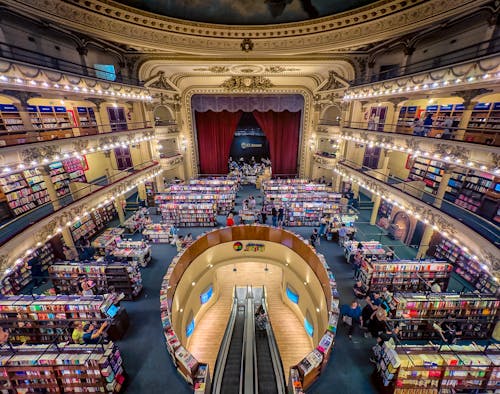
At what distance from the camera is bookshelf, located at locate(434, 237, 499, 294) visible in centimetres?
706

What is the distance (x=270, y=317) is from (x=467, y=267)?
796cm

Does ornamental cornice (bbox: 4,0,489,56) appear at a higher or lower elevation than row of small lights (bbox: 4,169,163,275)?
higher

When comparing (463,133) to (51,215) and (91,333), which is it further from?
(51,215)

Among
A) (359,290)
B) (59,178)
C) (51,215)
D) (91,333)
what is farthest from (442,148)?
(59,178)

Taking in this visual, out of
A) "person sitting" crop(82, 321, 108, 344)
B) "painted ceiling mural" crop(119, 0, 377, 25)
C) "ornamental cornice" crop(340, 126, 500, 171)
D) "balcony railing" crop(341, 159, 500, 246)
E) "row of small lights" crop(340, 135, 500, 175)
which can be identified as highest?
"painted ceiling mural" crop(119, 0, 377, 25)

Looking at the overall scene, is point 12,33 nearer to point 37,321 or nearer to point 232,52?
point 232,52

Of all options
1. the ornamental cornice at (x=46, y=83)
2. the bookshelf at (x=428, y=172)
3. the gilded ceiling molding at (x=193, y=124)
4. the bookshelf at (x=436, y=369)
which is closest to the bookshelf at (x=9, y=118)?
the ornamental cornice at (x=46, y=83)

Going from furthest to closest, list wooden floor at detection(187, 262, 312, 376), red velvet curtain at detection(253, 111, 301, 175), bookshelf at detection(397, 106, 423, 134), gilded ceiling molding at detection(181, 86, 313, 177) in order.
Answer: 1. red velvet curtain at detection(253, 111, 301, 175)
2. gilded ceiling molding at detection(181, 86, 313, 177)
3. bookshelf at detection(397, 106, 423, 134)
4. wooden floor at detection(187, 262, 312, 376)

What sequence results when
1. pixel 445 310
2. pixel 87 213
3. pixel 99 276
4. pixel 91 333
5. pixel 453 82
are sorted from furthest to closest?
pixel 87 213
pixel 99 276
pixel 453 82
pixel 445 310
pixel 91 333

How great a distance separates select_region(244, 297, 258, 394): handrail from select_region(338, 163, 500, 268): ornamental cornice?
6.62m

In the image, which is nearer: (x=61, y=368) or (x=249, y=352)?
(x=61, y=368)

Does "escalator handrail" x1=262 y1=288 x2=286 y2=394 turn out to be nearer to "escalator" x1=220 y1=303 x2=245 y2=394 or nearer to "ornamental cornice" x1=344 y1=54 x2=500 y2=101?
"escalator" x1=220 y1=303 x2=245 y2=394

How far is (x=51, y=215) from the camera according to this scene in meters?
6.80

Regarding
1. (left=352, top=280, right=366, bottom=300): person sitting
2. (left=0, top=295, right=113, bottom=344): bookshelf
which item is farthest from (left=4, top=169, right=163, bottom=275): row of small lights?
(left=352, top=280, right=366, bottom=300): person sitting
